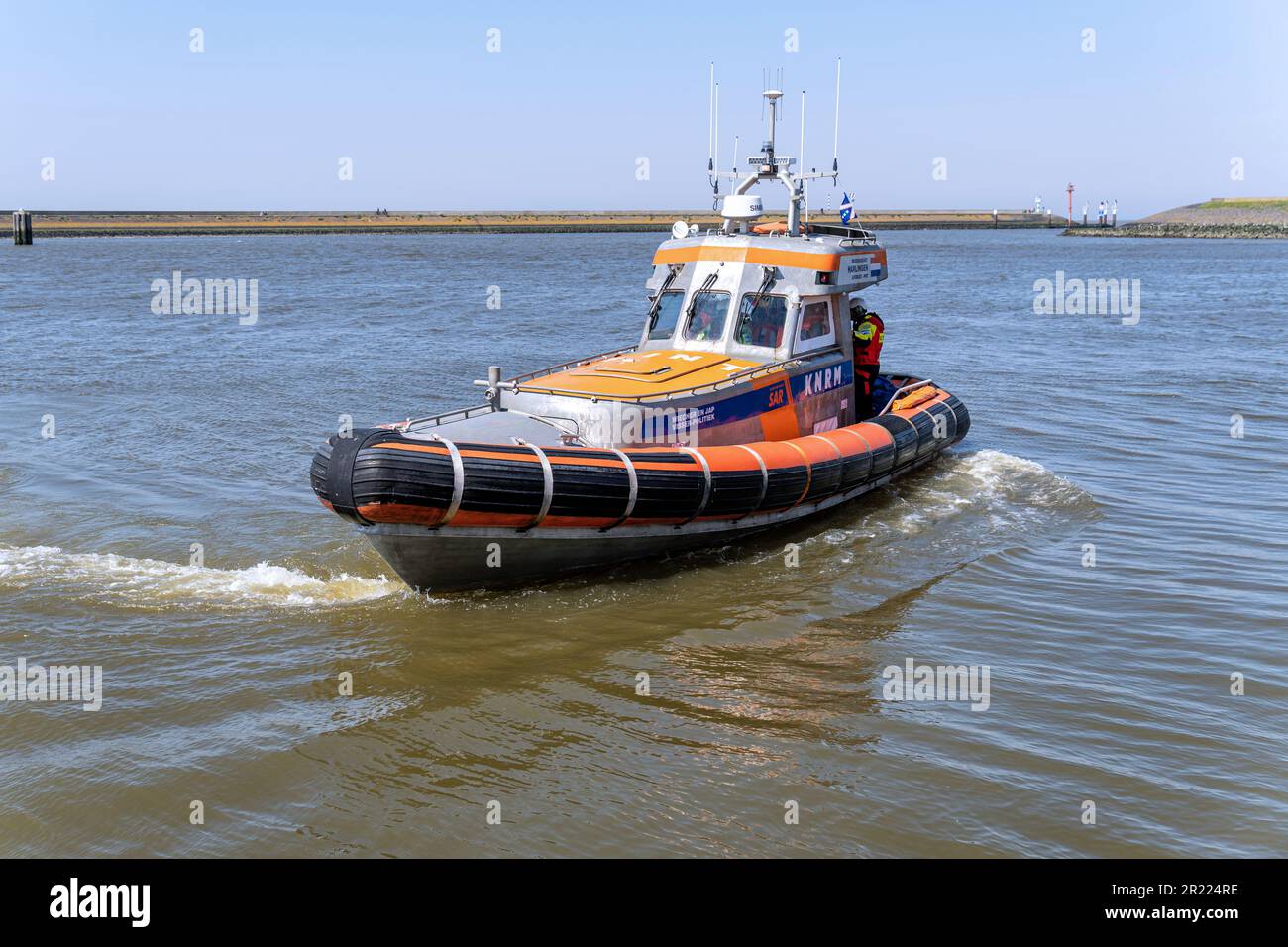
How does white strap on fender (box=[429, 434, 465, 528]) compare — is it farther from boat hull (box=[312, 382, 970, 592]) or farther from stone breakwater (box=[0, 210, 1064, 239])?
stone breakwater (box=[0, 210, 1064, 239])

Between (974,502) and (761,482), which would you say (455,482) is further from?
(974,502)

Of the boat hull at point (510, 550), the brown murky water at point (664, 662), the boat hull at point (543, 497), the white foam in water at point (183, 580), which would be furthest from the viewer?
the white foam in water at point (183, 580)

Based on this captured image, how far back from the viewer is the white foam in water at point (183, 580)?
6918 mm

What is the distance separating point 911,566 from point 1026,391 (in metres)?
8.09

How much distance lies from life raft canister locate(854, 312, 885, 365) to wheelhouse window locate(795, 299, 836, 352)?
0.77 meters

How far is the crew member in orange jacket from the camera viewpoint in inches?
400

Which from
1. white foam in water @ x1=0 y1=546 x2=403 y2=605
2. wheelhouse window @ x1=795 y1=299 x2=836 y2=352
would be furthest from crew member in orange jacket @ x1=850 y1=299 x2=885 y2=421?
white foam in water @ x1=0 y1=546 x2=403 y2=605
